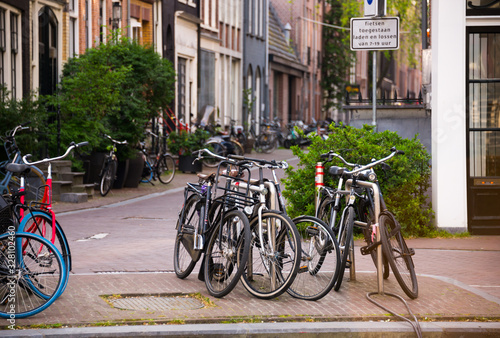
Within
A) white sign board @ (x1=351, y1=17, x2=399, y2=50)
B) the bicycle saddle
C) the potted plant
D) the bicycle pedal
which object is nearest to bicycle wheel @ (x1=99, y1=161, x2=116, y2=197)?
the potted plant

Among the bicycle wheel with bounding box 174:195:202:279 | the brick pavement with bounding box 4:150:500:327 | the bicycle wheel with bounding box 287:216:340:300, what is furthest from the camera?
the bicycle wheel with bounding box 174:195:202:279

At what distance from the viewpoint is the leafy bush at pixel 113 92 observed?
694 inches

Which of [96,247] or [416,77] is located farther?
[416,77]

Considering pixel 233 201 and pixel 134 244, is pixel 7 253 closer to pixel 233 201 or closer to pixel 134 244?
pixel 233 201

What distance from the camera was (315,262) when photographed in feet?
25.2

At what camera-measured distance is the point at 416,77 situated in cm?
10562

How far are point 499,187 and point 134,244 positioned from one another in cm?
454

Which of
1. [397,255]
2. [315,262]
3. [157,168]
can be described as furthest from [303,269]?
[157,168]

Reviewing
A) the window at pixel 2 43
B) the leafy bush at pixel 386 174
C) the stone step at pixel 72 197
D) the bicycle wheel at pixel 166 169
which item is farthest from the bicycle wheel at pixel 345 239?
the bicycle wheel at pixel 166 169

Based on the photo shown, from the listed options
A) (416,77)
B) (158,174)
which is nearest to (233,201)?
(158,174)

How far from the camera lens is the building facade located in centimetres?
1120

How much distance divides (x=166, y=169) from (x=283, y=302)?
14.3 meters

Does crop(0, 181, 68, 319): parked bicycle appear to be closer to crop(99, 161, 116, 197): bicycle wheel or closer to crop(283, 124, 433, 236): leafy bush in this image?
crop(283, 124, 433, 236): leafy bush

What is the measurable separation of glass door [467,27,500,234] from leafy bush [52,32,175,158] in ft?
26.2
